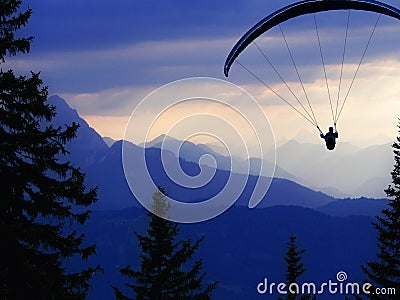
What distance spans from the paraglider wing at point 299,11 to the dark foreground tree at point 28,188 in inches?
406

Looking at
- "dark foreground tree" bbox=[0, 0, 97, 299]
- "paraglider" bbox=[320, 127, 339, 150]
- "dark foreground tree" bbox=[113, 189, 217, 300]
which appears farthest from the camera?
"dark foreground tree" bbox=[113, 189, 217, 300]

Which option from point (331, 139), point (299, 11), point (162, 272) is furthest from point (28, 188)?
point (299, 11)

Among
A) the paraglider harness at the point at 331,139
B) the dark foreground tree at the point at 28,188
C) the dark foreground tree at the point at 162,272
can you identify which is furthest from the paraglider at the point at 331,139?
the dark foreground tree at the point at 28,188

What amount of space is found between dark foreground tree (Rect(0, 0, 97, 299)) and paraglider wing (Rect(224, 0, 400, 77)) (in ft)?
33.8

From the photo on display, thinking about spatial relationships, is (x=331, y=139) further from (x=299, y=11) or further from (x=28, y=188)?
(x=28, y=188)

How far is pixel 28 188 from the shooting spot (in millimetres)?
16094

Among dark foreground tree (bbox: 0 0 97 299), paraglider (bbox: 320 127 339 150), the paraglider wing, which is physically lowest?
dark foreground tree (bbox: 0 0 97 299)

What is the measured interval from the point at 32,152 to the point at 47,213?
192cm

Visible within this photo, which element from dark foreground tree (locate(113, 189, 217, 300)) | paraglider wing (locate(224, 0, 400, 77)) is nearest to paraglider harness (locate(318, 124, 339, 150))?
paraglider wing (locate(224, 0, 400, 77))

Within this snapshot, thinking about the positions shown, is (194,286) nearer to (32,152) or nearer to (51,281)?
(51,281)

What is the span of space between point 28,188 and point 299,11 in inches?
552

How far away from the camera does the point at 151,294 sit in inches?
950

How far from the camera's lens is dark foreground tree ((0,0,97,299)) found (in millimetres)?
15570

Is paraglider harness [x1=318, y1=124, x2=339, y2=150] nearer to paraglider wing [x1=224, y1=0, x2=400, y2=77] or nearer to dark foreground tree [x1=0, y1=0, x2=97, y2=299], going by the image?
paraglider wing [x1=224, y1=0, x2=400, y2=77]
